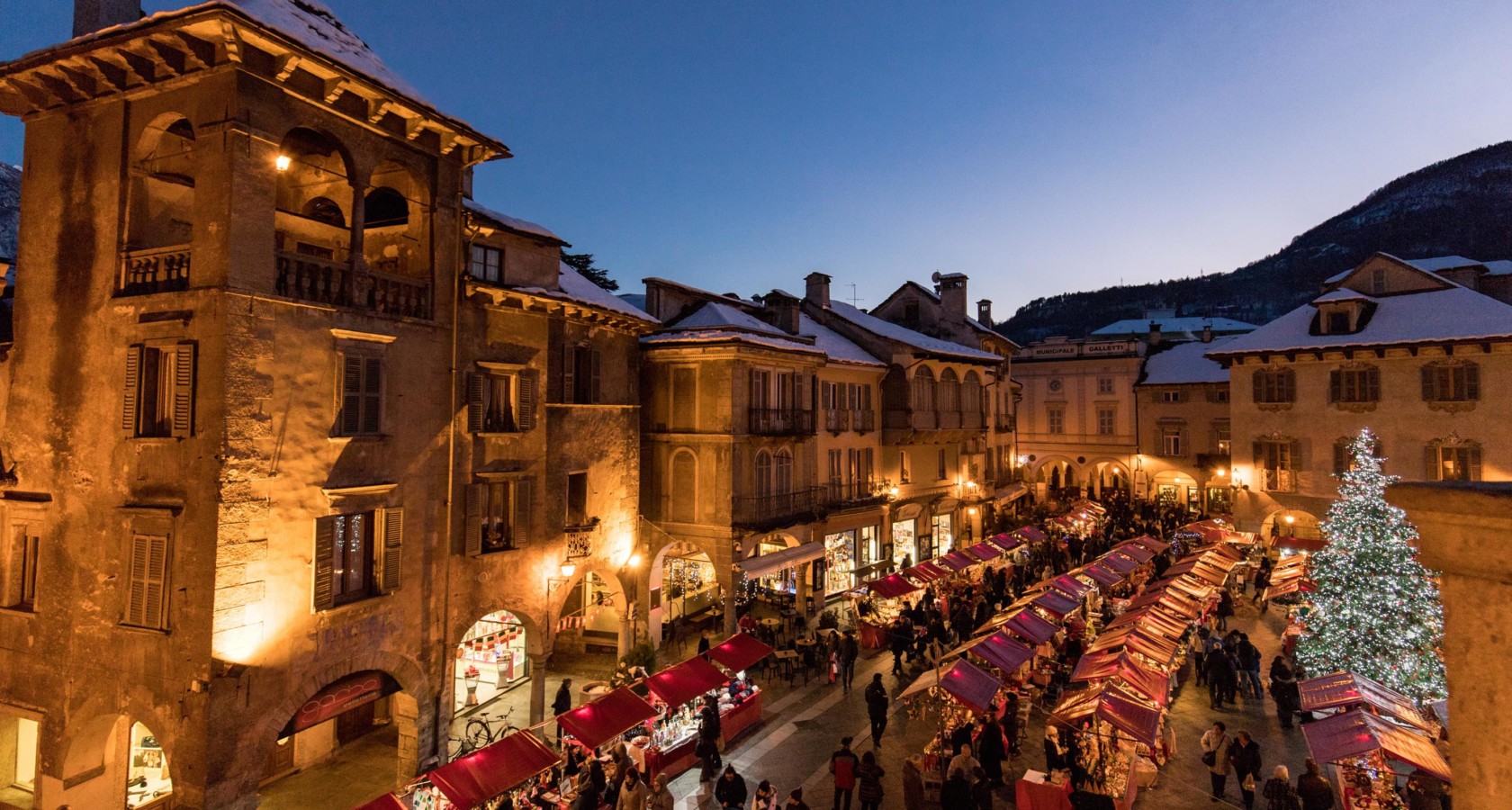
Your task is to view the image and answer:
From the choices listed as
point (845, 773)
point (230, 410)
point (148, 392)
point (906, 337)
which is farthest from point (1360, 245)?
point (148, 392)

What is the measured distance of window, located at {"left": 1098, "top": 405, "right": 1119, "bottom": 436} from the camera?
175ft

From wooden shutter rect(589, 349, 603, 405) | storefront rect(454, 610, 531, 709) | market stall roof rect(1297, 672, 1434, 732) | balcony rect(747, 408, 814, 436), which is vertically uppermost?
wooden shutter rect(589, 349, 603, 405)

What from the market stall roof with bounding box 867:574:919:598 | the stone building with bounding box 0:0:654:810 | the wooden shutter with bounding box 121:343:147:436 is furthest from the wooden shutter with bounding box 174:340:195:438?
the market stall roof with bounding box 867:574:919:598

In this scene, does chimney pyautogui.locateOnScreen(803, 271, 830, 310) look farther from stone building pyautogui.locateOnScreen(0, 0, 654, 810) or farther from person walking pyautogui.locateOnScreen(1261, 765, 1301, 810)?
person walking pyautogui.locateOnScreen(1261, 765, 1301, 810)

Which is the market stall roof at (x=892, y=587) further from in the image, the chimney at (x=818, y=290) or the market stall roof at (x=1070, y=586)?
the chimney at (x=818, y=290)

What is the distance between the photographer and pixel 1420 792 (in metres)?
13.1

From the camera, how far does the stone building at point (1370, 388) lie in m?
29.7

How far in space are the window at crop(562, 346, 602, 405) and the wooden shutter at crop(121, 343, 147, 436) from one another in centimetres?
946

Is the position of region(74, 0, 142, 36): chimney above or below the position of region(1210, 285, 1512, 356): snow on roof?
above

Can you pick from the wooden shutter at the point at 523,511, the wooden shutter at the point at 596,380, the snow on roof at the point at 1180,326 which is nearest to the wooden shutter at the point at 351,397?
the wooden shutter at the point at 523,511

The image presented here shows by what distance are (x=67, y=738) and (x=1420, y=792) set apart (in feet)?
80.7

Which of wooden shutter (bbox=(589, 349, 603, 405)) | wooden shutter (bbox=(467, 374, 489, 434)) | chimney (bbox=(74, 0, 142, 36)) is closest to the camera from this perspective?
chimney (bbox=(74, 0, 142, 36))

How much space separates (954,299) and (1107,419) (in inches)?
798

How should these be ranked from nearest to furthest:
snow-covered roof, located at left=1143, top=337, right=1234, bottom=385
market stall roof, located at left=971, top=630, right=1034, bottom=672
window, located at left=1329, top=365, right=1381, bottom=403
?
market stall roof, located at left=971, top=630, right=1034, bottom=672 < window, located at left=1329, top=365, right=1381, bottom=403 < snow-covered roof, located at left=1143, top=337, right=1234, bottom=385
